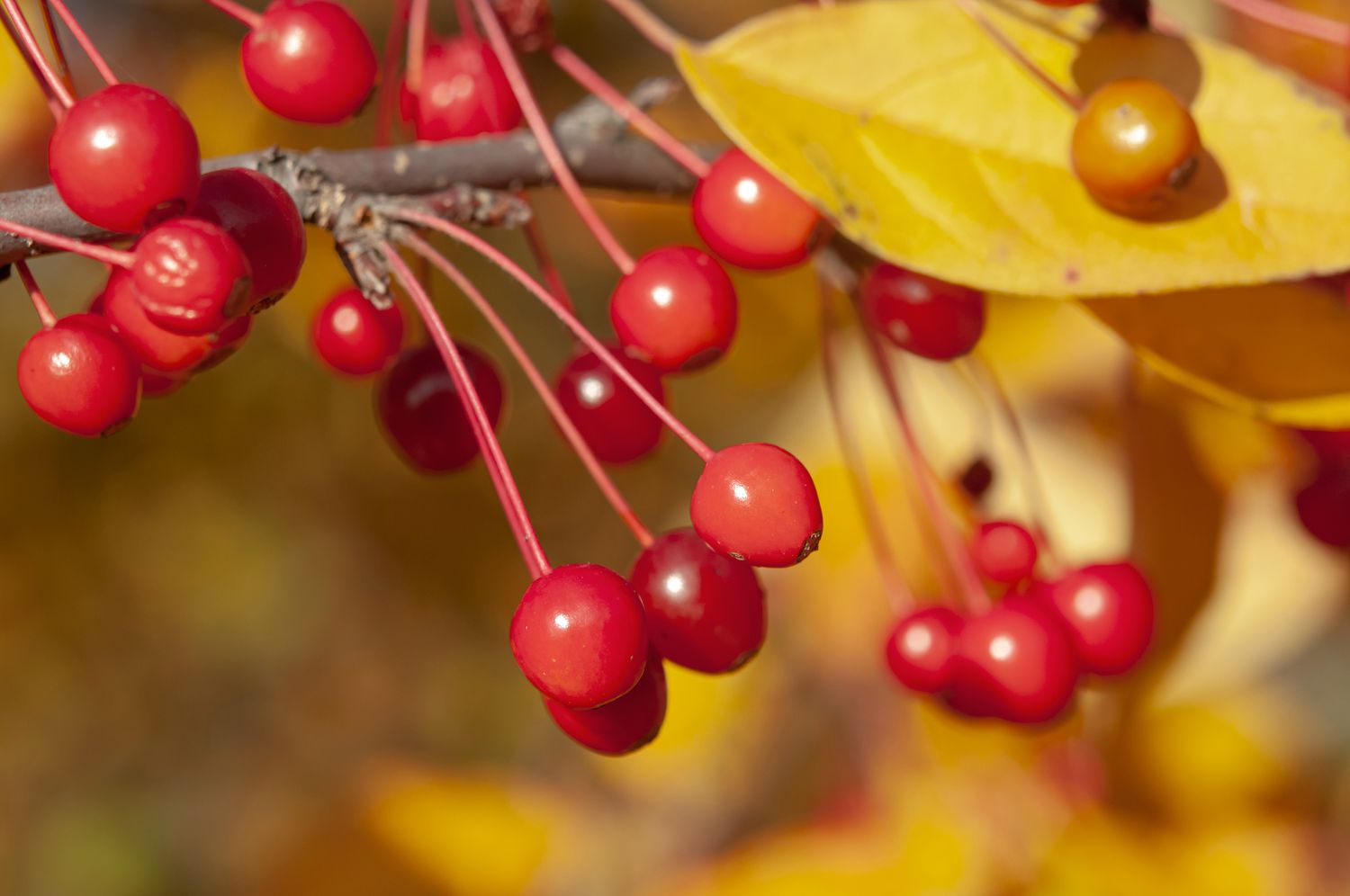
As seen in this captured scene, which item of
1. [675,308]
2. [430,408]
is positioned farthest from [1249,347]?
[430,408]

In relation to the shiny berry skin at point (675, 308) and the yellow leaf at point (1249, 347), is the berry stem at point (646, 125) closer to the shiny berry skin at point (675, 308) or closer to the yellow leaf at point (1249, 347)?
the shiny berry skin at point (675, 308)

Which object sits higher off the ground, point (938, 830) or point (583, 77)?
point (583, 77)

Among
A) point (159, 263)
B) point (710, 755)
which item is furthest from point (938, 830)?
point (159, 263)

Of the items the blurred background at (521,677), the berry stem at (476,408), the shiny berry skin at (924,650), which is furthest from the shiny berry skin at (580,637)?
the blurred background at (521,677)

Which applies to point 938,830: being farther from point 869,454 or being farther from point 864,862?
point 869,454

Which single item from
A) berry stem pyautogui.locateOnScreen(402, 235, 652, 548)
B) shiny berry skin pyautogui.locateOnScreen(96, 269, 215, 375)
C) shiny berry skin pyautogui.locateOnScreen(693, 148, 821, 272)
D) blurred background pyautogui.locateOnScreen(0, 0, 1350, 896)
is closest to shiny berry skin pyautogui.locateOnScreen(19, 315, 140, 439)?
shiny berry skin pyautogui.locateOnScreen(96, 269, 215, 375)

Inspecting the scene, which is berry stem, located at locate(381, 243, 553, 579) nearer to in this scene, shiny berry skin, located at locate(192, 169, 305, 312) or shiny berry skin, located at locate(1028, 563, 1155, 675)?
shiny berry skin, located at locate(192, 169, 305, 312)

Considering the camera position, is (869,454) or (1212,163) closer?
(1212,163)

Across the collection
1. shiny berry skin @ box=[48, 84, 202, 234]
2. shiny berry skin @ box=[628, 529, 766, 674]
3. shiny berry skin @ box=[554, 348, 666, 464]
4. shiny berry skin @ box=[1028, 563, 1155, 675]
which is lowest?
shiny berry skin @ box=[1028, 563, 1155, 675]
